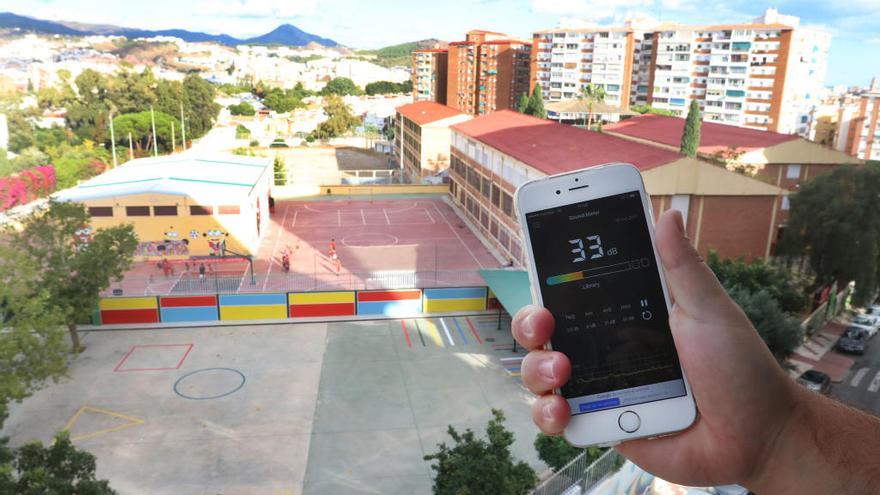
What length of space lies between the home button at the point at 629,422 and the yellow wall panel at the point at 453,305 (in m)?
24.4

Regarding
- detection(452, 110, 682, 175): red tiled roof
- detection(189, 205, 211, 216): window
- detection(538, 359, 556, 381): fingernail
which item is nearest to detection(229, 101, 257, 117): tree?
detection(452, 110, 682, 175): red tiled roof

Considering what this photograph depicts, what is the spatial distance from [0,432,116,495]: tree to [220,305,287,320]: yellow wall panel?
49.2ft

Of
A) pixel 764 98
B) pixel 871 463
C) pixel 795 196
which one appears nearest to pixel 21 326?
pixel 871 463

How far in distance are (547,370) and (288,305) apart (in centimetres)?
2441

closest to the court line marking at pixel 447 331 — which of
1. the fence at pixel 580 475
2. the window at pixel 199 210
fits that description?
the fence at pixel 580 475

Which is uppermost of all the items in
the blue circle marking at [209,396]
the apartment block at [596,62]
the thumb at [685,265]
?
the apartment block at [596,62]

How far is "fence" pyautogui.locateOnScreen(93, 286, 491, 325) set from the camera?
25.7 meters

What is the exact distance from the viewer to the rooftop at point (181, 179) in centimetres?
3497

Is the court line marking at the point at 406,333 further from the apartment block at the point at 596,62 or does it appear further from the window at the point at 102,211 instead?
the apartment block at the point at 596,62

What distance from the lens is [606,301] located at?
3748 mm

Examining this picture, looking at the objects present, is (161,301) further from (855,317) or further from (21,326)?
(855,317)

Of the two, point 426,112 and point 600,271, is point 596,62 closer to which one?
point 426,112

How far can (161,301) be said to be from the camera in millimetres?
25828

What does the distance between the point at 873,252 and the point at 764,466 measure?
3184 cm
